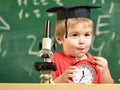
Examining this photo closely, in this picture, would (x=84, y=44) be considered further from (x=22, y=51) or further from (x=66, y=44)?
(x=22, y=51)

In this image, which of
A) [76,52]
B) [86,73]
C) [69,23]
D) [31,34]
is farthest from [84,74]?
[31,34]

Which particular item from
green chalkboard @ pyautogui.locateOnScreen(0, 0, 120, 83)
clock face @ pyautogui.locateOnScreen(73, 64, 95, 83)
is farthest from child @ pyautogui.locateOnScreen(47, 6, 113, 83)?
green chalkboard @ pyautogui.locateOnScreen(0, 0, 120, 83)

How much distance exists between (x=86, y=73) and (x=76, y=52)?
0.13m

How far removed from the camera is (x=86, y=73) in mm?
1350

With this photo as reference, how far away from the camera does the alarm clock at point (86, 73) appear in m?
1.34

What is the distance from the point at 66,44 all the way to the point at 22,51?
286 mm

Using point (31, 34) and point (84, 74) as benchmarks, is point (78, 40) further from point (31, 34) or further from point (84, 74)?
point (31, 34)

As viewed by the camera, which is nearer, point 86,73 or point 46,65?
point 46,65

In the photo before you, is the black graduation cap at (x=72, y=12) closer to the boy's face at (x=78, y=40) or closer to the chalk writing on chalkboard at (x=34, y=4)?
the boy's face at (x=78, y=40)

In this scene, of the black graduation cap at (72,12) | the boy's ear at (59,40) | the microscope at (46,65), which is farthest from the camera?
the boy's ear at (59,40)

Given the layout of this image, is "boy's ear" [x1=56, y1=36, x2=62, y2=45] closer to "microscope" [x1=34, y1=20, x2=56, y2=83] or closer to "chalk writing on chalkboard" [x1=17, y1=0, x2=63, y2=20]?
"chalk writing on chalkboard" [x1=17, y1=0, x2=63, y2=20]

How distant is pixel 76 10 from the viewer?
1.34 metres

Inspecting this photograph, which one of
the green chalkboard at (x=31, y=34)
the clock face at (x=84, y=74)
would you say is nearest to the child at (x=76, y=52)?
the clock face at (x=84, y=74)

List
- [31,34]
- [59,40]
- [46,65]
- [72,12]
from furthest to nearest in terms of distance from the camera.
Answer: [31,34]
[59,40]
[72,12]
[46,65]
